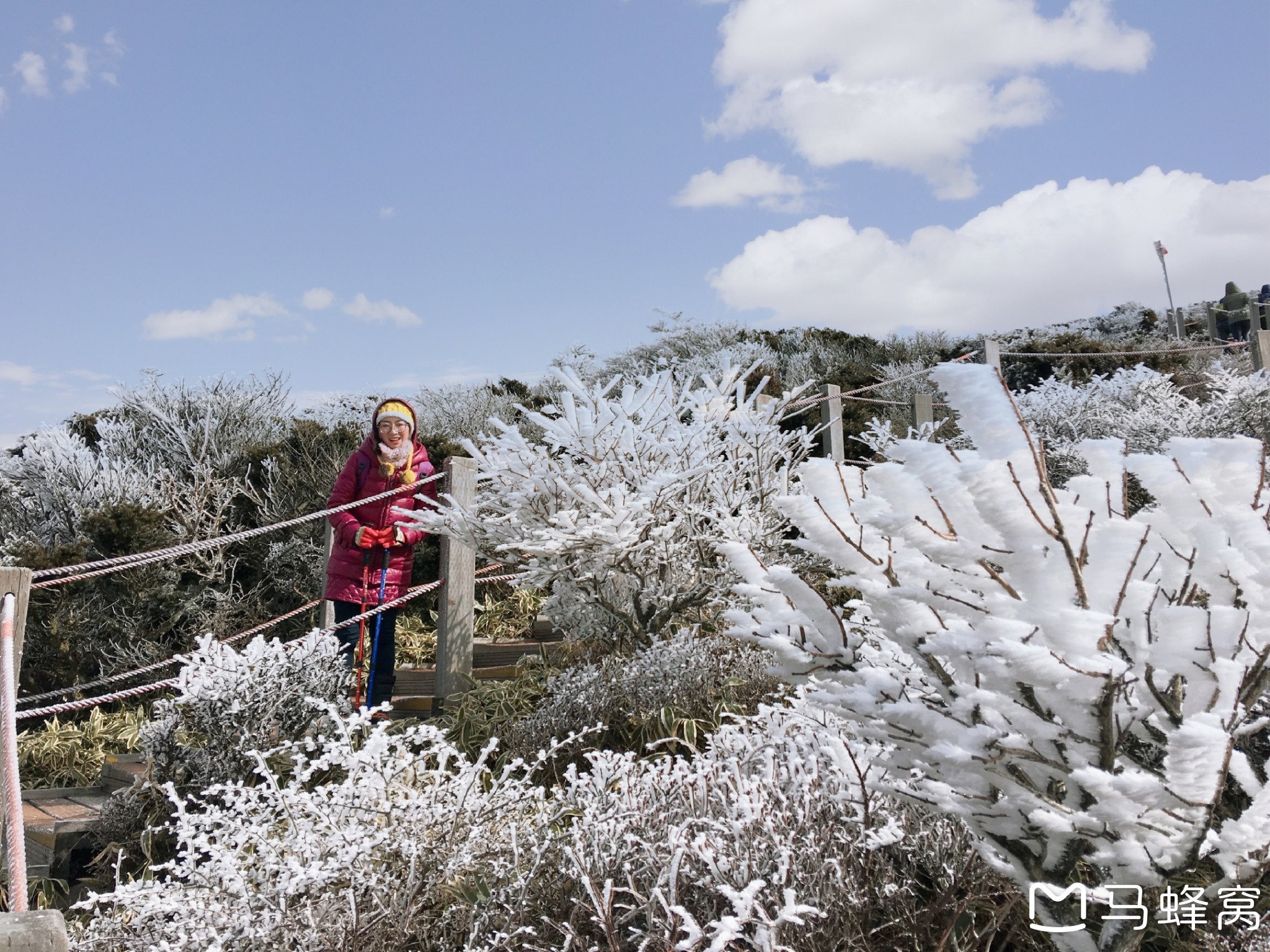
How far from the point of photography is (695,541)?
14.2 ft

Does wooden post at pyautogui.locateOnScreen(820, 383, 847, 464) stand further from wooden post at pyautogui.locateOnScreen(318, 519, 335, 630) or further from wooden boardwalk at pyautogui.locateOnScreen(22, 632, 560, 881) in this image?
wooden post at pyautogui.locateOnScreen(318, 519, 335, 630)

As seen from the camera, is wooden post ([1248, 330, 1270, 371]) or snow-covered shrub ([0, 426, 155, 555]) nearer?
snow-covered shrub ([0, 426, 155, 555])

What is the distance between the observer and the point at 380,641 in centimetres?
490

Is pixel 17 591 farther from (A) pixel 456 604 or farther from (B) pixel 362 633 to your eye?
(A) pixel 456 604

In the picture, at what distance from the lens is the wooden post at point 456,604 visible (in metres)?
4.78

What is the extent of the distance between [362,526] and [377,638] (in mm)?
610

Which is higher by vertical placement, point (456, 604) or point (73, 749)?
point (456, 604)

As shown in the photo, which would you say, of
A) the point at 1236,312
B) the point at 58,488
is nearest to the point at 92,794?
the point at 58,488

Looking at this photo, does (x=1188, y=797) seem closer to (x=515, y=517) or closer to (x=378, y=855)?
(x=378, y=855)

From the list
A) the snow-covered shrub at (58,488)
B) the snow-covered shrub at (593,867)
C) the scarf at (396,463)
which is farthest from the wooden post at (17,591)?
the snow-covered shrub at (58,488)

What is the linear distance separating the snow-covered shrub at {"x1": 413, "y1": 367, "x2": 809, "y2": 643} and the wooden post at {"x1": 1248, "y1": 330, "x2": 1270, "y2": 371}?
781cm

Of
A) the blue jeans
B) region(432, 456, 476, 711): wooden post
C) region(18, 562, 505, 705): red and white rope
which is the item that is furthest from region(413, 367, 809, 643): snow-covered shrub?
the blue jeans

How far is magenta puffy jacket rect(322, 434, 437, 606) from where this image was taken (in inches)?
195

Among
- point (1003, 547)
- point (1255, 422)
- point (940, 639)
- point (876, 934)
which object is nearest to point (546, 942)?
point (876, 934)
